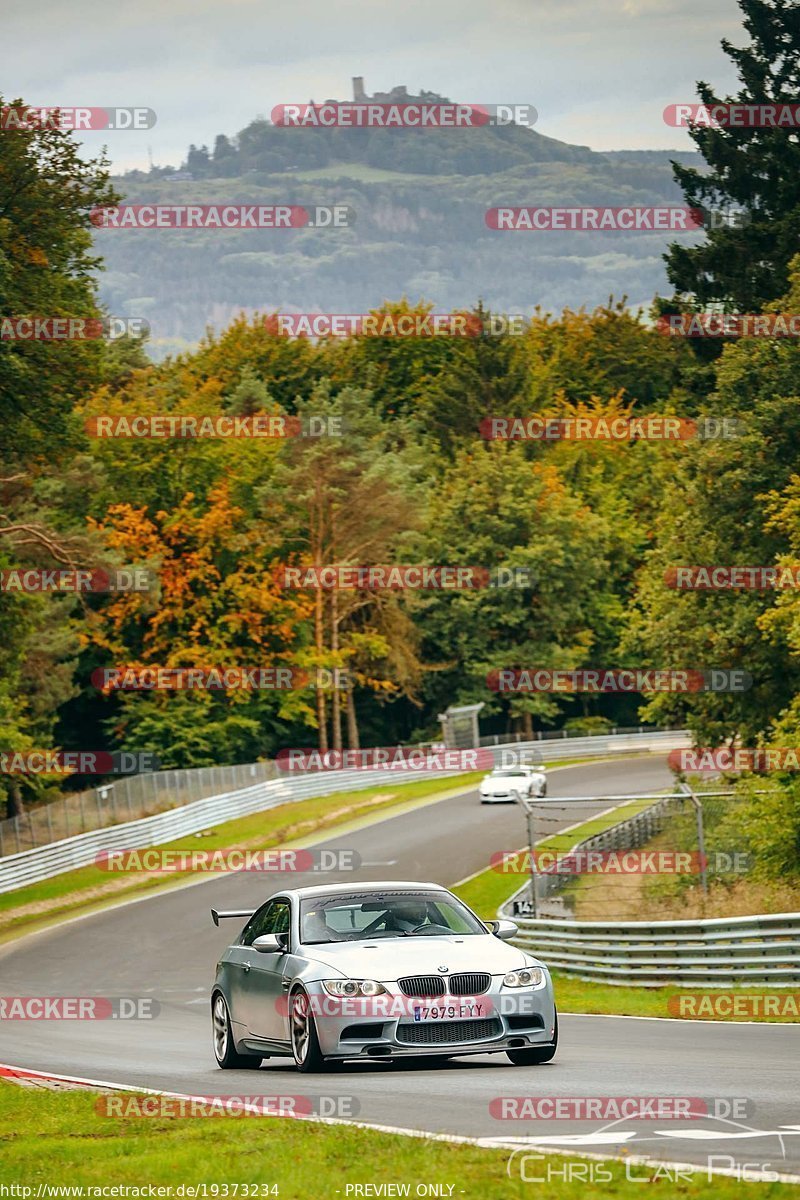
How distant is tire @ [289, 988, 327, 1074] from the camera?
1227 cm

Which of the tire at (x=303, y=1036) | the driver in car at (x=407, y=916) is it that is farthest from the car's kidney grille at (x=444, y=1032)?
the driver in car at (x=407, y=916)

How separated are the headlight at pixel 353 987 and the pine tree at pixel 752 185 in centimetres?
3926

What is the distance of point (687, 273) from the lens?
52344 mm

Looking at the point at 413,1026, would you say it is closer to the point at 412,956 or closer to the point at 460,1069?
the point at 412,956

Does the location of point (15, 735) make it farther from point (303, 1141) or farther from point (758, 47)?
point (303, 1141)

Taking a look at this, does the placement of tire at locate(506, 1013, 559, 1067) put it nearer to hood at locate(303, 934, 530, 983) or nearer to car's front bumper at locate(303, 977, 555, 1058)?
car's front bumper at locate(303, 977, 555, 1058)

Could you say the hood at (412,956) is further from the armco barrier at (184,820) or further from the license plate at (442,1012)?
the armco barrier at (184,820)

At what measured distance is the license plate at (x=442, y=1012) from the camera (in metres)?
12.0

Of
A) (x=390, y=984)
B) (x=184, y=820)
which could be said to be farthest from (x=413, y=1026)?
(x=184, y=820)

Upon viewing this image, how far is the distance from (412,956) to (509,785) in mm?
43489

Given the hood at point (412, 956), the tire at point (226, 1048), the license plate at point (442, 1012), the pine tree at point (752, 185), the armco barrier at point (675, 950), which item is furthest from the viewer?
the pine tree at point (752, 185)

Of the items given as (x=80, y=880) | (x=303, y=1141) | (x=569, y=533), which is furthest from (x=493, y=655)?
(x=303, y=1141)

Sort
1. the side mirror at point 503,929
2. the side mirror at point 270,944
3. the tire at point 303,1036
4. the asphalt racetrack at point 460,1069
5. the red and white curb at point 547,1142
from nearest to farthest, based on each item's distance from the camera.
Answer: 1. the red and white curb at point 547,1142
2. the asphalt racetrack at point 460,1069
3. the tire at point 303,1036
4. the side mirror at point 503,929
5. the side mirror at point 270,944

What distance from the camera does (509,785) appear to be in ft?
182
